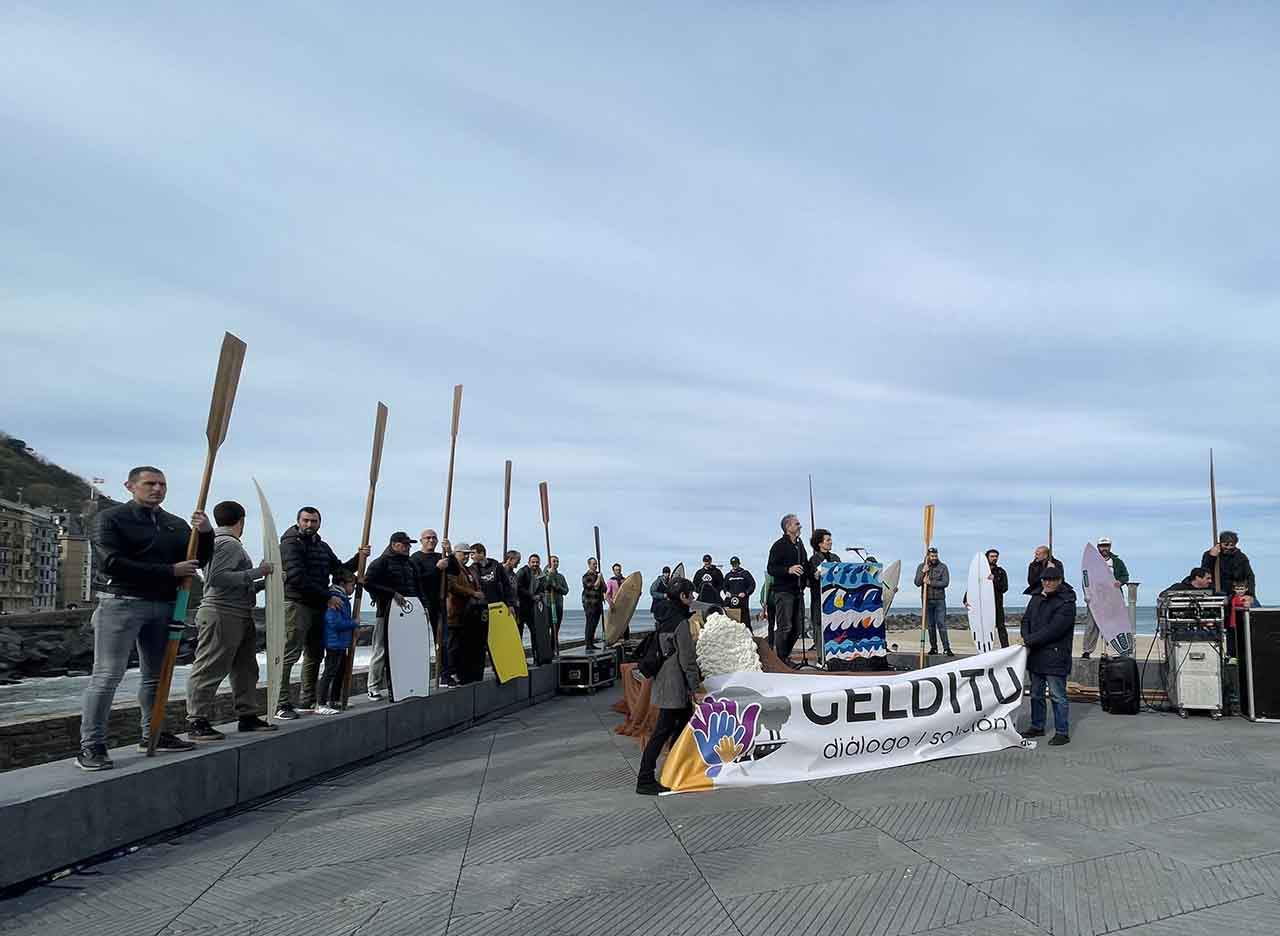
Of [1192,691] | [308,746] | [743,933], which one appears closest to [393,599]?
[308,746]

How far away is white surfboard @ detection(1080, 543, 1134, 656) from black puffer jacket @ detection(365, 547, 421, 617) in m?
8.60

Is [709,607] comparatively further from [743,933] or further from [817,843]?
[743,933]

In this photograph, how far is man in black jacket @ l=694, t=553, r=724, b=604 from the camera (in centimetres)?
1575

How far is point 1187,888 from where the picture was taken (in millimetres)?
4422

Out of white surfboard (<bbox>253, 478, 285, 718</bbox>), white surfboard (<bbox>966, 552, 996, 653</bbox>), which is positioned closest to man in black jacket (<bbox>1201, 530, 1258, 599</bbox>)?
white surfboard (<bbox>966, 552, 996, 653</bbox>)

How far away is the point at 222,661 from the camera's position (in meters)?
7.08

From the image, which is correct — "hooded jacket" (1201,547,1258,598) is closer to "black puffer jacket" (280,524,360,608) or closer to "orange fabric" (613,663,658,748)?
"orange fabric" (613,663,658,748)

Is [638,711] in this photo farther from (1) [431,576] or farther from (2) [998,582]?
(2) [998,582]

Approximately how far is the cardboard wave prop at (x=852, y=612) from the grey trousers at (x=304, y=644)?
265 inches

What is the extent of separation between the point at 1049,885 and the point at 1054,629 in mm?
4780

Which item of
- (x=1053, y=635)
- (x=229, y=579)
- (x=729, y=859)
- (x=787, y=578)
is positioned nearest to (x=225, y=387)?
(x=229, y=579)

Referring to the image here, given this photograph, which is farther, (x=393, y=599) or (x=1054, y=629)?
(x=393, y=599)

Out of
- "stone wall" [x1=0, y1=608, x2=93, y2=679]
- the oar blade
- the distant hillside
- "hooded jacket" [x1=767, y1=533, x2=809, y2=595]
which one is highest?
the distant hillside

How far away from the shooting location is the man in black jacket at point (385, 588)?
9.66 metres
